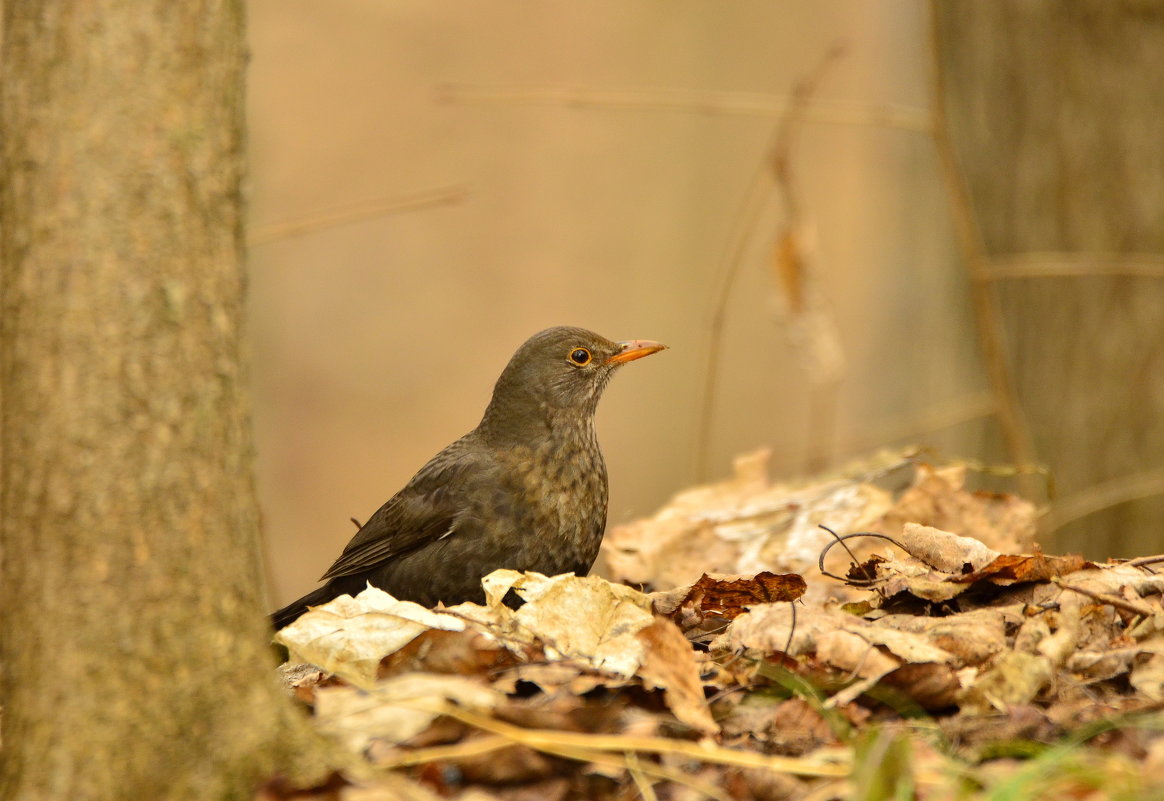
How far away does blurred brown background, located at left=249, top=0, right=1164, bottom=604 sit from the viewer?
5027mm

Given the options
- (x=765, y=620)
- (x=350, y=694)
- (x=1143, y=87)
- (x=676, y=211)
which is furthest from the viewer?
(x=676, y=211)

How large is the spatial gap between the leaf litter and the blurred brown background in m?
1.47

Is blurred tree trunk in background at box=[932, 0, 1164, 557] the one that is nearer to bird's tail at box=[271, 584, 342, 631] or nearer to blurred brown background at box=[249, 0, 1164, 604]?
blurred brown background at box=[249, 0, 1164, 604]

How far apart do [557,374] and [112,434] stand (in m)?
2.57

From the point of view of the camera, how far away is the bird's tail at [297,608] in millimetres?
4137

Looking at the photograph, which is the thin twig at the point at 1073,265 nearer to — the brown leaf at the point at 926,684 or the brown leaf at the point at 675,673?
the brown leaf at the point at 926,684

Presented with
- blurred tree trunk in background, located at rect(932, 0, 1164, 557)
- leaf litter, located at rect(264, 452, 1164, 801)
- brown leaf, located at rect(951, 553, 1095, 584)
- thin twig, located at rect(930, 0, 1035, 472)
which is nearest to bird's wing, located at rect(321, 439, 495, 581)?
leaf litter, located at rect(264, 452, 1164, 801)

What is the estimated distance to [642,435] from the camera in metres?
14.9

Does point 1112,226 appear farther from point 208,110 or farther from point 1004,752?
point 208,110

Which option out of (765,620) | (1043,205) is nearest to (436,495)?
(765,620)

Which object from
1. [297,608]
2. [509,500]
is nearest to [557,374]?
[509,500]

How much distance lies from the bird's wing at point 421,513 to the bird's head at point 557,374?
0.23 m

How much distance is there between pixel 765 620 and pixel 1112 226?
327 centimetres

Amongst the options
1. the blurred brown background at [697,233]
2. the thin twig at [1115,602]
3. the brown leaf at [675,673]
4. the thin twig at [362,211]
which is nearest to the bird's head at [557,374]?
the blurred brown background at [697,233]
